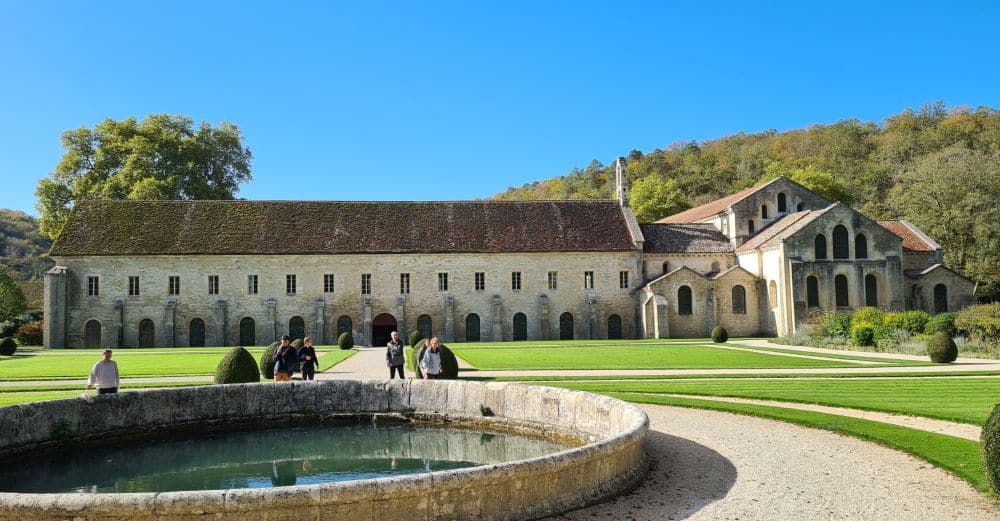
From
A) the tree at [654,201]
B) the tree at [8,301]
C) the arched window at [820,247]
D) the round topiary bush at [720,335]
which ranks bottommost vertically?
the round topiary bush at [720,335]

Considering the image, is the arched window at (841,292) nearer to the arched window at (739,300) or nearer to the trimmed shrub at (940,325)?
the arched window at (739,300)

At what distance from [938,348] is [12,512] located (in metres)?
28.1

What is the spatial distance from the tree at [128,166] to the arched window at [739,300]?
40.1 meters

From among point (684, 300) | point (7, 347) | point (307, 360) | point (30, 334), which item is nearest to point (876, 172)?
point (684, 300)

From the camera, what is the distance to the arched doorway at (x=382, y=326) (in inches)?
1747

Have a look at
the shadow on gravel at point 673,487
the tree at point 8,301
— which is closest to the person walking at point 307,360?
the shadow on gravel at point 673,487

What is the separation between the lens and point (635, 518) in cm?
769

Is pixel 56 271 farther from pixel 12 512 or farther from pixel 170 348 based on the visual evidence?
pixel 12 512

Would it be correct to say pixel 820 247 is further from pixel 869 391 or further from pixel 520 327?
pixel 869 391

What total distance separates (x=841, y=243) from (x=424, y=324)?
25.7 metres

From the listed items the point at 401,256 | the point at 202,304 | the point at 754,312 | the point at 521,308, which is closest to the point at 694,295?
the point at 754,312

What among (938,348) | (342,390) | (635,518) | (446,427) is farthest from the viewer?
(938,348)

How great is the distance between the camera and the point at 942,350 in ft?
84.9

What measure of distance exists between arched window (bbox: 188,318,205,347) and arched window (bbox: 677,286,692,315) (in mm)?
29055
